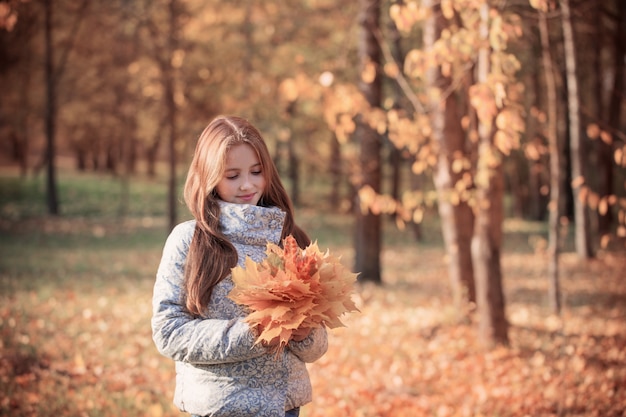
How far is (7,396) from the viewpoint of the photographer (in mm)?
4887

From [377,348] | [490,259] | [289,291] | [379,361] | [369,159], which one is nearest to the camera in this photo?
[289,291]

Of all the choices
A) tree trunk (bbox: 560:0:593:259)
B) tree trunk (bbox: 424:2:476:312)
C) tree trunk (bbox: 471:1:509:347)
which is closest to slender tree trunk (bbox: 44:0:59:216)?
tree trunk (bbox: 560:0:593:259)

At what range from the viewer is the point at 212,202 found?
2586 mm

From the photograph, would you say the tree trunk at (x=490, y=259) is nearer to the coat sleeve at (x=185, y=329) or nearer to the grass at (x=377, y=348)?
the grass at (x=377, y=348)

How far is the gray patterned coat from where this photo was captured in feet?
7.70

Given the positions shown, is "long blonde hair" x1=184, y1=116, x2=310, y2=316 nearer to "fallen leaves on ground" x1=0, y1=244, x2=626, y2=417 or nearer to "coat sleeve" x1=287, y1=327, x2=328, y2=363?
"coat sleeve" x1=287, y1=327, x2=328, y2=363

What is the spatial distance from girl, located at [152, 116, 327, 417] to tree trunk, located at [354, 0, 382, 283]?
751cm

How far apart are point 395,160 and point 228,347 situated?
59.5 ft

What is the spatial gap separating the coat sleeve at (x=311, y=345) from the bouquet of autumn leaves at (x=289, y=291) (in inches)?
7.0

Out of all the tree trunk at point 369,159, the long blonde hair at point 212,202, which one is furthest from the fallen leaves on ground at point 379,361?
the long blonde hair at point 212,202

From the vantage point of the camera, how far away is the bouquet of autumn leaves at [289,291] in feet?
7.14

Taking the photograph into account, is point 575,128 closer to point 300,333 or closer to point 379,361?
point 379,361

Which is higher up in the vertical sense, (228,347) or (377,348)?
(228,347)

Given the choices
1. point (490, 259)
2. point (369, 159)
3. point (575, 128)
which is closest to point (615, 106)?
point (575, 128)
